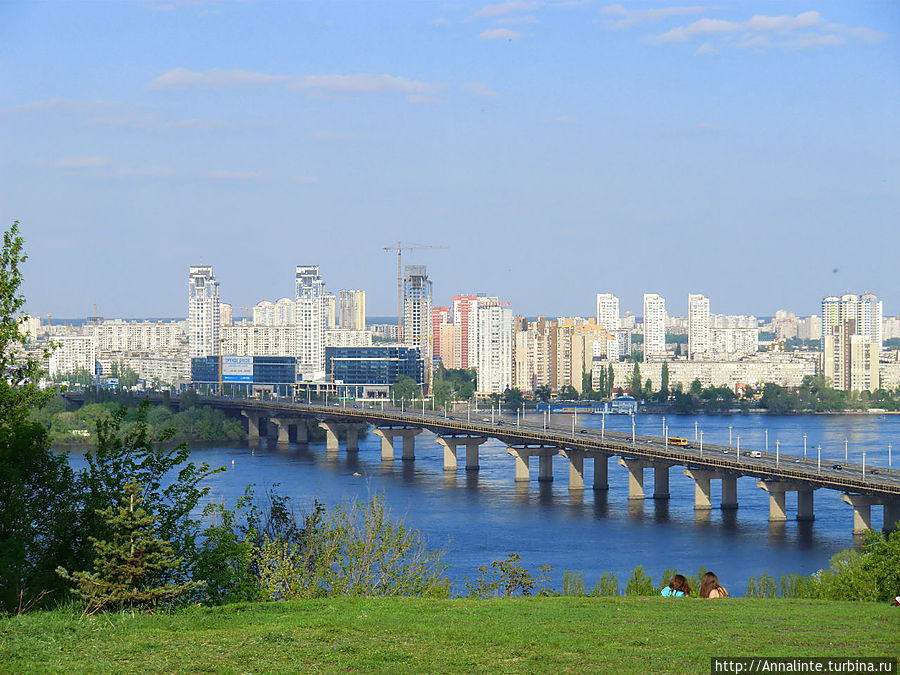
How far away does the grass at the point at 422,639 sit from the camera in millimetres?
4746

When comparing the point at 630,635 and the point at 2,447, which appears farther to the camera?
the point at 2,447

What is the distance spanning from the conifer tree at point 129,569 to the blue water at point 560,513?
9484 millimetres

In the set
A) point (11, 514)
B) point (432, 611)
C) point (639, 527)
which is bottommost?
point (639, 527)

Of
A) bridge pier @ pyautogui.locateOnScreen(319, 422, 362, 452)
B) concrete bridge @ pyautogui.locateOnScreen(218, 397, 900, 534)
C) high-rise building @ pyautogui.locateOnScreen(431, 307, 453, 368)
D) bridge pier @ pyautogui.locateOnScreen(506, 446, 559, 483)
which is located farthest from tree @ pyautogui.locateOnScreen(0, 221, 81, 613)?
high-rise building @ pyautogui.locateOnScreen(431, 307, 453, 368)

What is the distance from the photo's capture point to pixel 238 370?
67.4 m

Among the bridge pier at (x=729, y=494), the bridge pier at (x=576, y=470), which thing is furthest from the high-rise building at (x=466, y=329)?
the bridge pier at (x=729, y=494)

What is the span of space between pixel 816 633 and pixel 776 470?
63.5 feet

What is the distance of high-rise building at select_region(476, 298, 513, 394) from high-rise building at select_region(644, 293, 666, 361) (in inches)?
1075

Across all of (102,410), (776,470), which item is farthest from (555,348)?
(776,470)

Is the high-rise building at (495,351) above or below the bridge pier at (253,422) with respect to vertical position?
above

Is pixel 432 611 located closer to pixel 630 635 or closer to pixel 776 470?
pixel 630 635

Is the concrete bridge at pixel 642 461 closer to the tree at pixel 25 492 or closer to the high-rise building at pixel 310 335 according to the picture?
the tree at pixel 25 492

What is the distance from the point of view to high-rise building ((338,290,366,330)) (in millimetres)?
116062

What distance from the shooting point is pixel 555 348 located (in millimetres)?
75000
